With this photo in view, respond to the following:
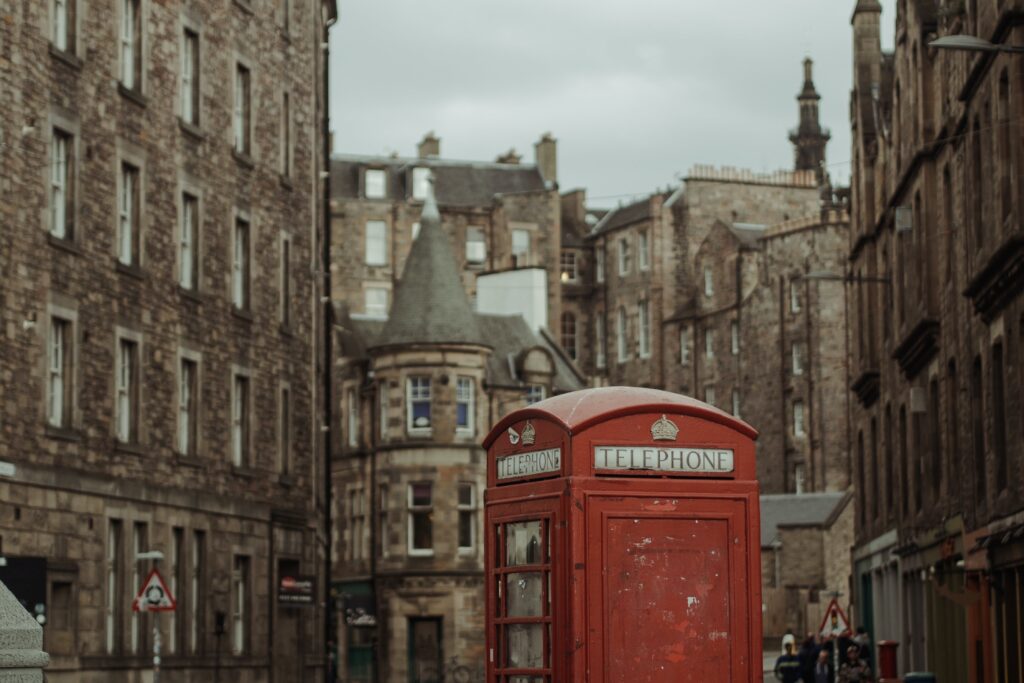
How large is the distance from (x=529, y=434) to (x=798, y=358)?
83.1 meters

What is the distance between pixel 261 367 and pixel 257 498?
245cm

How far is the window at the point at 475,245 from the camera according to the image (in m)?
105

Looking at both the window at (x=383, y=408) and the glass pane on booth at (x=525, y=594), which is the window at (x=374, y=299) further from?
the glass pane on booth at (x=525, y=594)

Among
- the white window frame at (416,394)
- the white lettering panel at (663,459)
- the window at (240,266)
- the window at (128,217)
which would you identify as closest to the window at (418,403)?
the white window frame at (416,394)

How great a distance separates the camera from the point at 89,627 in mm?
31266

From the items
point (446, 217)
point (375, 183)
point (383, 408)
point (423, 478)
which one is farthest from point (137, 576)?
point (375, 183)

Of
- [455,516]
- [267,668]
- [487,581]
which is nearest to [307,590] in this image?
[267,668]

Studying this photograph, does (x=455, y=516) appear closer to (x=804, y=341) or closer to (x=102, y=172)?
(x=102, y=172)

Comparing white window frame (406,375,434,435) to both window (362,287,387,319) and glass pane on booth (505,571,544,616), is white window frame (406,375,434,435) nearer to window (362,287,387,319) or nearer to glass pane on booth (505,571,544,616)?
window (362,287,387,319)

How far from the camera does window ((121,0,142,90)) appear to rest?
3350 centimetres

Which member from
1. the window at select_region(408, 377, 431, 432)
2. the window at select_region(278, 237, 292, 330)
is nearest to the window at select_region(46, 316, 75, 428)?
the window at select_region(278, 237, 292, 330)

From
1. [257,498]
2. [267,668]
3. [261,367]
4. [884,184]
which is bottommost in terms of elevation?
[267,668]

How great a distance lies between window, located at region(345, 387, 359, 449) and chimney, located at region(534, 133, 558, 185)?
1697 inches

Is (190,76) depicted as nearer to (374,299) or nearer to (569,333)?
(374,299)
